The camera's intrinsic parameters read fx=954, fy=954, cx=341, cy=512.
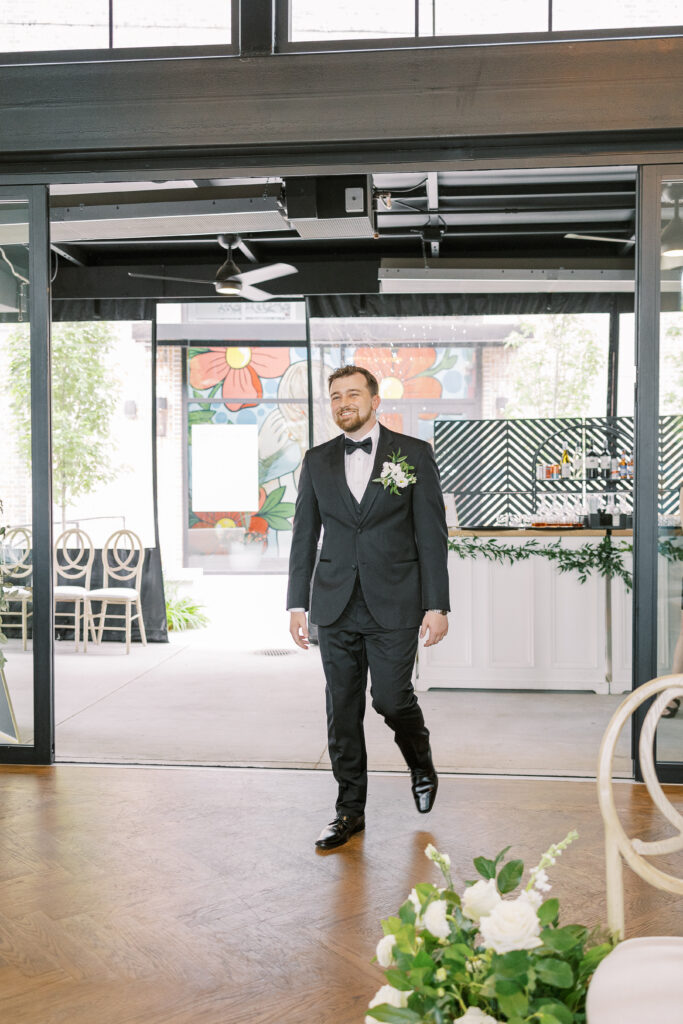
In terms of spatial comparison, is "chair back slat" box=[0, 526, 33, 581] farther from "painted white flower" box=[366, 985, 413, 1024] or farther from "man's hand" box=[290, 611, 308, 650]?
"painted white flower" box=[366, 985, 413, 1024]

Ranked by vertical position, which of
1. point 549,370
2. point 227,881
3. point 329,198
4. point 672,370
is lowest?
point 227,881

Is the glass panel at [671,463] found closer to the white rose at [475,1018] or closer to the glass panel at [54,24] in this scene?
the glass panel at [54,24]

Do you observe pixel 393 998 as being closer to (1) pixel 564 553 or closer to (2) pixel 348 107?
(2) pixel 348 107

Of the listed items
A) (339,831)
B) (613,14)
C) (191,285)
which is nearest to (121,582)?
(191,285)

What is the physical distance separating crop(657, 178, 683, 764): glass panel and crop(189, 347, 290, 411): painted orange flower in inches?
310

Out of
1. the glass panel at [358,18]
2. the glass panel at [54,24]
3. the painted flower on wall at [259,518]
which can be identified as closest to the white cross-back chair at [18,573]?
the glass panel at [54,24]

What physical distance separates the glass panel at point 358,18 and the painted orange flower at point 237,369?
7.54m

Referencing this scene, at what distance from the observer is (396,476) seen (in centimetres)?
362

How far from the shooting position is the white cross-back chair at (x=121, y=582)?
28.1ft

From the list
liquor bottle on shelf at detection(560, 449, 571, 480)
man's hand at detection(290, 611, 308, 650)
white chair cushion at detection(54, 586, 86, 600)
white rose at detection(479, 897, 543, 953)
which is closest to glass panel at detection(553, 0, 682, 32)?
man's hand at detection(290, 611, 308, 650)

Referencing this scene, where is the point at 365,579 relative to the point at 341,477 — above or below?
below

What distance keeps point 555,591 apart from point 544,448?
9.57ft

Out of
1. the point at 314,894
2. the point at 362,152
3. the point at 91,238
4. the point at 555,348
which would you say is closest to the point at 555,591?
the point at 362,152

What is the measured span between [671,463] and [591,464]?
400 centimetres
